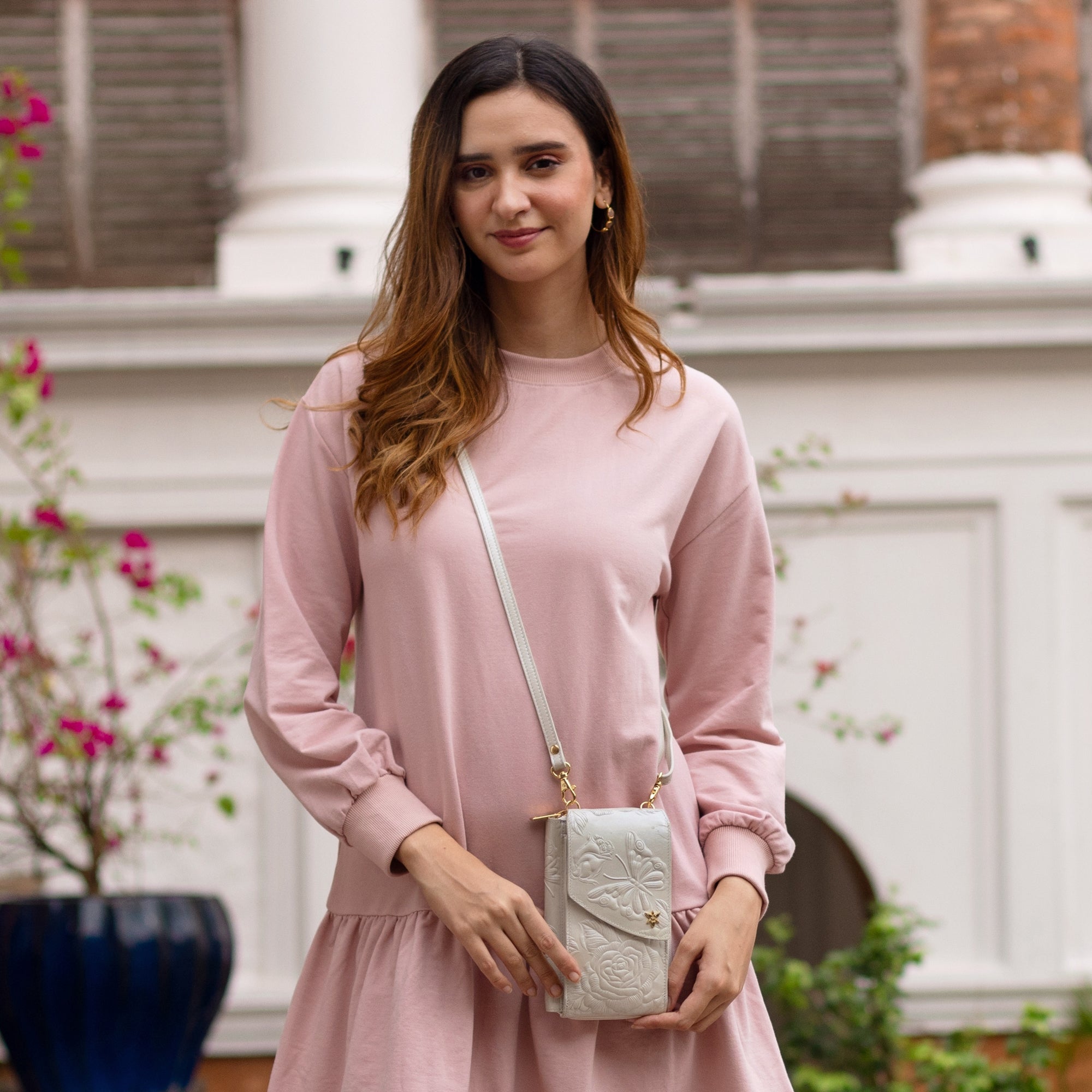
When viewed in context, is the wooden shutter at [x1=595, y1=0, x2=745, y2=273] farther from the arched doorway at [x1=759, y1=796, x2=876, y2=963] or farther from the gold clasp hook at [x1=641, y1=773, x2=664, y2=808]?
the gold clasp hook at [x1=641, y1=773, x2=664, y2=808]

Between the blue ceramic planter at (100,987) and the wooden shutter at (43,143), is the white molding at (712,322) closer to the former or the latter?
the wooden shutter at (43,143)

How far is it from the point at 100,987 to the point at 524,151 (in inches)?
100

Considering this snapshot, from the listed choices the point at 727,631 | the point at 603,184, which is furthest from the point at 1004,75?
the point at 727,631

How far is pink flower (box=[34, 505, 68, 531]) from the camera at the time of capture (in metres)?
3.80

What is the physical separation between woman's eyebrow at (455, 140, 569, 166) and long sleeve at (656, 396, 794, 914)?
357 mm

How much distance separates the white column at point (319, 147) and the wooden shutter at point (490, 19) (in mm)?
461

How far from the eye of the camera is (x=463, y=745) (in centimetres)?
166

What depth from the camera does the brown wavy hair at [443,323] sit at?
1.70 metres

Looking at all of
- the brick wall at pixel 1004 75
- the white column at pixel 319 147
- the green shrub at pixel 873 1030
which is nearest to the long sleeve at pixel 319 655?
the green shrub at pixel 873 1030

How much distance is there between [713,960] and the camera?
5.43ft

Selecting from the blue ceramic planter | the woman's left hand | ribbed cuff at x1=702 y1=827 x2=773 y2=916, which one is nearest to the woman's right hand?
the woman's left hand

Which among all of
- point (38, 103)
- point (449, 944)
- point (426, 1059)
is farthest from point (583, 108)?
point (38, 103)

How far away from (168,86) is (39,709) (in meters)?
2.07

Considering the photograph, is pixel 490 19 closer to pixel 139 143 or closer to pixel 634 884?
pixel 139 143
